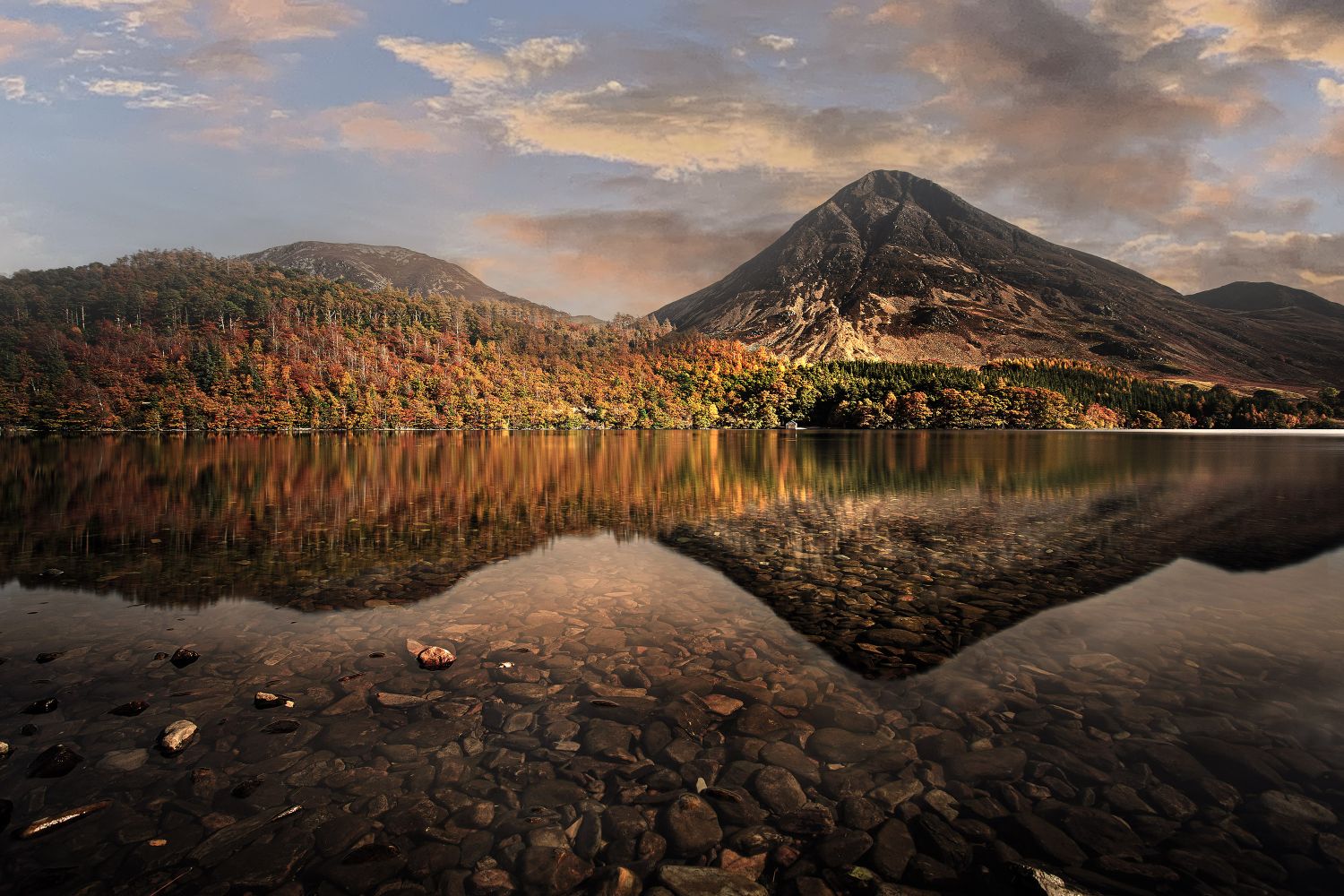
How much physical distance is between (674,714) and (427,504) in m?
28.2

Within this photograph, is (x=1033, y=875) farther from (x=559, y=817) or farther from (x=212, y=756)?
(x=212, y=756)

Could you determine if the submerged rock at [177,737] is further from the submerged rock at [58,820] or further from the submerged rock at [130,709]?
the submerged rock at [58,820]

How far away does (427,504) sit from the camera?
115 ft

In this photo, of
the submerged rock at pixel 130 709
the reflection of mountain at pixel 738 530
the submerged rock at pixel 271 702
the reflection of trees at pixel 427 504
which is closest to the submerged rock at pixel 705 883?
the reflection of mountain at pixel 738 530

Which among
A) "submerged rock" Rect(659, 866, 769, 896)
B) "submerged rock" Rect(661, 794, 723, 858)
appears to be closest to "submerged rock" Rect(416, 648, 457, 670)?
"submerged rock" Rect(661, 794, 723, 858)

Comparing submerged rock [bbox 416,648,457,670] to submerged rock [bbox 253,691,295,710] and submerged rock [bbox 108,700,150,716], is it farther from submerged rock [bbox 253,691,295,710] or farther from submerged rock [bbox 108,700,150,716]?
submerged rock [bbox 108,700,150,716]

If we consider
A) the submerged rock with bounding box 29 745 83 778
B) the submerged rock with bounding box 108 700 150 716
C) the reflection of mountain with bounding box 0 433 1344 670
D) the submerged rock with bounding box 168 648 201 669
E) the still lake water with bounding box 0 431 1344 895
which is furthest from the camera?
the reflection of mountain with bounding box 0 433 1344 670

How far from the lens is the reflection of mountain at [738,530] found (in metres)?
17.5

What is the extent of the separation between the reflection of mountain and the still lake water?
0.85 feet

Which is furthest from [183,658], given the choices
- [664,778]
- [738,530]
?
[738,530]

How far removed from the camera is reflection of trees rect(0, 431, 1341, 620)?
65.9 ft

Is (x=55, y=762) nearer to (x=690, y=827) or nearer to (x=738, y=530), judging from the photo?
(x=690, y=827)

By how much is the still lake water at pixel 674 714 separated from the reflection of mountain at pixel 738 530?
0.85 ft

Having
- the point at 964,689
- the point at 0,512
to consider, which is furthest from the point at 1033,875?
the point at 0,512
